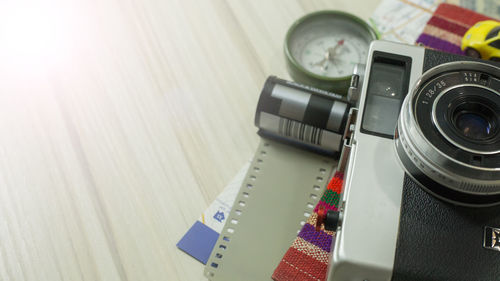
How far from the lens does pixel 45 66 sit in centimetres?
88

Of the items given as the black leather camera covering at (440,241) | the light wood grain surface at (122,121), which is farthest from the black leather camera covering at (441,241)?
the light wood grain surface at (122,121)

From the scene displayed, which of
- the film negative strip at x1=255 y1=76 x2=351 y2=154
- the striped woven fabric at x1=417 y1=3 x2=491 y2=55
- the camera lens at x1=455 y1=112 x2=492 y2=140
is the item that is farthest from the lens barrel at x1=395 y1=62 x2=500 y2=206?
the striped woven fabric at x1=417 y1=3 x2=491 y2=55

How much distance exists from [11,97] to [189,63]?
31 cm

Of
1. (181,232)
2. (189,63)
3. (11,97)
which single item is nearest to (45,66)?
(11,97)

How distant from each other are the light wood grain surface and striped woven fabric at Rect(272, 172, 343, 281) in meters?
0.12

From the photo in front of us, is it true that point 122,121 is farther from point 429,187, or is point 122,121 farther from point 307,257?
point 429,187

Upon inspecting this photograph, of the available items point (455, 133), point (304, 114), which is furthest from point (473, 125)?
point (304, 114)

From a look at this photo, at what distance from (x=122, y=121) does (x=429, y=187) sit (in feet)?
1.67

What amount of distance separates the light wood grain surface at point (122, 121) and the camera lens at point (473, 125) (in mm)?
347

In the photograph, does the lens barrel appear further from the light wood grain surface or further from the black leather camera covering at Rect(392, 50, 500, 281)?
the light wood grain surface

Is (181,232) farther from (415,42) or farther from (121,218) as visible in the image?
(415,42)

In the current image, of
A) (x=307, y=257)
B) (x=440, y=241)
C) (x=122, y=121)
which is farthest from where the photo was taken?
(x=122, y=121)

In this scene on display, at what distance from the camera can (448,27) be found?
87cm

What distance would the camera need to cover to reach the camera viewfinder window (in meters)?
0.56
